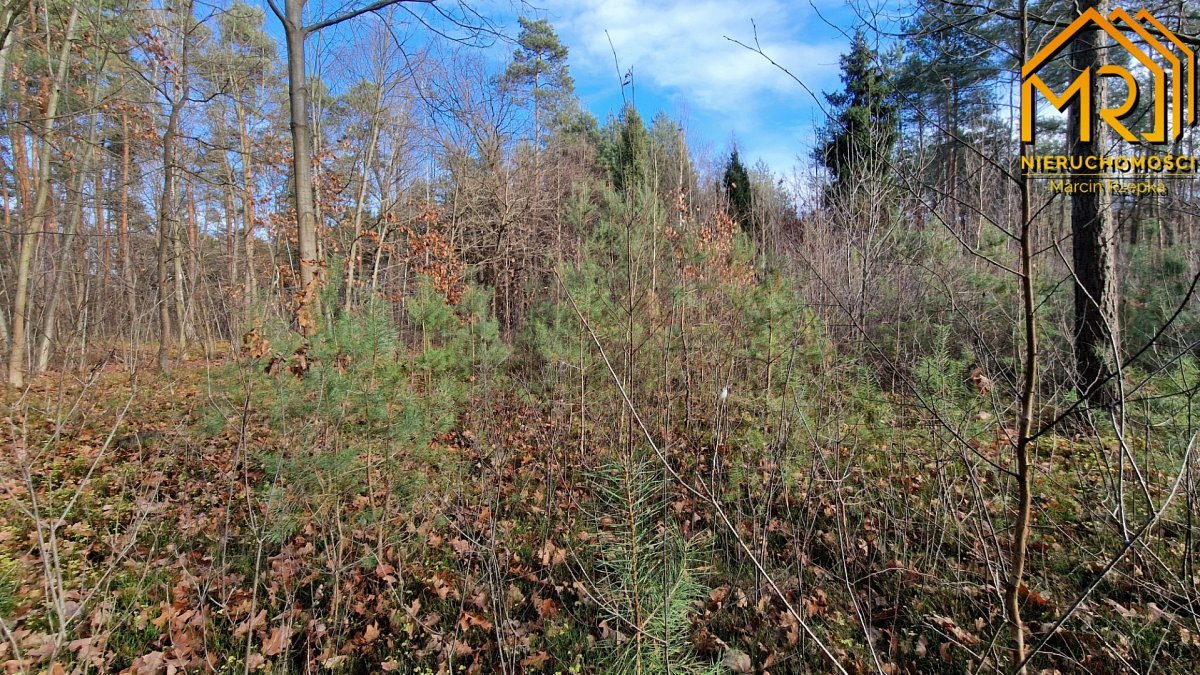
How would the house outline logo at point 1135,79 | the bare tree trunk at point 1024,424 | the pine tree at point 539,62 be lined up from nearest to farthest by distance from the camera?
the bare tree trunk at point 1024,424
the house outline logo at point 1135,79
the pine tree at point 539,62

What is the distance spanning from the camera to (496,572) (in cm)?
205

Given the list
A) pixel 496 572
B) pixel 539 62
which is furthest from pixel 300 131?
pixel 539 62

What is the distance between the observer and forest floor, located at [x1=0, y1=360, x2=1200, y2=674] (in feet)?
7.38

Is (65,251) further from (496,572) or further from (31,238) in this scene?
(496,572)

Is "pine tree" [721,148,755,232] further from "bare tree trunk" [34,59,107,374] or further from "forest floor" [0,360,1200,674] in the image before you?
"bare tree trunk" [34,59,107,374]

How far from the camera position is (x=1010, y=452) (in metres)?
3.62

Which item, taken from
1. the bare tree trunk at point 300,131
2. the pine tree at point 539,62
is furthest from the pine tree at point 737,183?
the bare tree trunk at point 300,131

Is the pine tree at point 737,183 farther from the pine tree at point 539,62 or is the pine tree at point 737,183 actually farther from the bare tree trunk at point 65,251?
the bare tree trunk at point 65,251

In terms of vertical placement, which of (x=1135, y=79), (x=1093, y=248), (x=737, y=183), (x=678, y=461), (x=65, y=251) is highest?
(x=737, y=183)

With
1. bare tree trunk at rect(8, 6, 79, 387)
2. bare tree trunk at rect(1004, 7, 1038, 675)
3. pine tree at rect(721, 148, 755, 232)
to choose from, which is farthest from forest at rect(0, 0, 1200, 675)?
pine tree at rect(721, 148, 755, 232)

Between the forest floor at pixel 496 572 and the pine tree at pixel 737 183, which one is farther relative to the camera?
the pine tree at pixel 737 183

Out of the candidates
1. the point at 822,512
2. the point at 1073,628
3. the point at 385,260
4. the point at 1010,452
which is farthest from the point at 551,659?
the point at 385,260

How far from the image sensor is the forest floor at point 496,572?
7.38 ft

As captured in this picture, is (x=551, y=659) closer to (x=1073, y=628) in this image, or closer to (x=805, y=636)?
(x=805, y=636)
